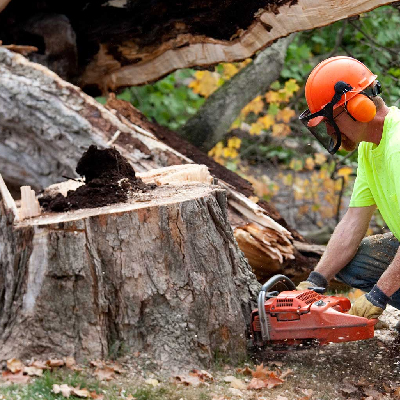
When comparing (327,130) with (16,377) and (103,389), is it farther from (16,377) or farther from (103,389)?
(16,377)

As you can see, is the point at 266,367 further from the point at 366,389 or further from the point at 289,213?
the point at 289,213

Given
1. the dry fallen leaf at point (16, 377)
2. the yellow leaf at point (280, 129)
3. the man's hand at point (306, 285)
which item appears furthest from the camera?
the yellow leaf at point (280, 129)

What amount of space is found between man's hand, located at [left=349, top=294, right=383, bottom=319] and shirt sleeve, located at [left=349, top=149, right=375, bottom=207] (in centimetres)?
70

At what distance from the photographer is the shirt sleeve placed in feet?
12.4

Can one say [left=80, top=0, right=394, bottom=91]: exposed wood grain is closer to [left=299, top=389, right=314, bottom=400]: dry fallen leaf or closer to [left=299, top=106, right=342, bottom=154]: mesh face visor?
[left=299, top=106, right=342, bottom=154]: mesh face visor

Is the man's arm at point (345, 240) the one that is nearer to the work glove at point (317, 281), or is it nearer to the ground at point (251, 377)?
the work glove at point (317, 281)

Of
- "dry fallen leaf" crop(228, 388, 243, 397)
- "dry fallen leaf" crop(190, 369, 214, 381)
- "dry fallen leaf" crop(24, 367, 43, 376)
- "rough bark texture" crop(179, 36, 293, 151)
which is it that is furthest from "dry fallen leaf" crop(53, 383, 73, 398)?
"rough bark texture" crop(179, 36, 293, 151)

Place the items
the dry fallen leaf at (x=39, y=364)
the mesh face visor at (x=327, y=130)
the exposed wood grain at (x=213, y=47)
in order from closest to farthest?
the dry fallen leaf at (x=39, y=364) → the mesh face visor at (x=327, y=130) → the exposed wood grain at (x=213, y=47)

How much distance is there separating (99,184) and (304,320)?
1.39m

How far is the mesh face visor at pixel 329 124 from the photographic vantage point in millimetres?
3295

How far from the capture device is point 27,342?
316 cm

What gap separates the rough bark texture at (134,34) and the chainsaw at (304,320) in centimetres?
248

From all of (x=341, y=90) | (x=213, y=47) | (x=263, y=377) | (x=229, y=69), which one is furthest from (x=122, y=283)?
(x=229, y=69)

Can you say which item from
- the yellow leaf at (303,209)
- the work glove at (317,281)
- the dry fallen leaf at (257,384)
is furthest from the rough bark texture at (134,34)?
the yellow leaf at (303,209)
